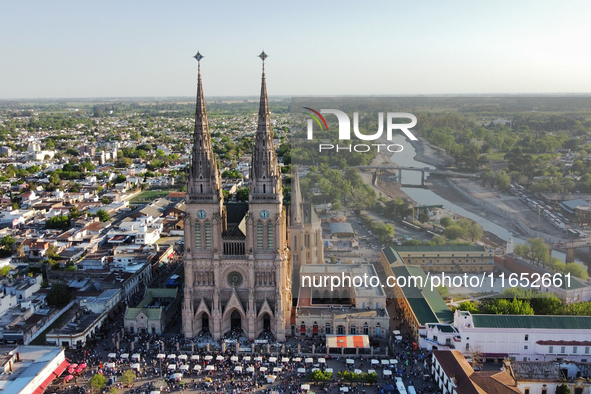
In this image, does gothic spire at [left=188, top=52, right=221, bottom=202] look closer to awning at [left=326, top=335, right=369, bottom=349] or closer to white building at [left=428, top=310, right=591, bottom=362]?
awning at [left=326, top=335, right=369, bottom=349]

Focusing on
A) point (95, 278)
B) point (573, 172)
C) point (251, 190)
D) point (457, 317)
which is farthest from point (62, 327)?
A: point (573, 172)

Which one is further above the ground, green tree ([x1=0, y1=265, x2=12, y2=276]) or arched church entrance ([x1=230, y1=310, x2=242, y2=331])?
green tree ([x1=0, y1=265, x2=12, y2=276])

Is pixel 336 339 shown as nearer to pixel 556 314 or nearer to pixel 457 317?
pixel 457 317

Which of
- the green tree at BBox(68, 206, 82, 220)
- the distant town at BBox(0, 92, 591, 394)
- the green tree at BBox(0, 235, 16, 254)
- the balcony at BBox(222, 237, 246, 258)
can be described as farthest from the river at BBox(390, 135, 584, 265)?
the green tree at BBox(68, 206, 82, 220)

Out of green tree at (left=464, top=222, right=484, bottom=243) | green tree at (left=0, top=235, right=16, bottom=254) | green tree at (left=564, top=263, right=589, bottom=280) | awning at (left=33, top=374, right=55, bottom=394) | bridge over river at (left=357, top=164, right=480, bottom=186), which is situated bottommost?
awning at (left=33, top=374, right=55, bottom=394)

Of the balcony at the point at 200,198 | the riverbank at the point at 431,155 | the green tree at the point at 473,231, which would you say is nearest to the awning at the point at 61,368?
the balcony at the point at 200,198

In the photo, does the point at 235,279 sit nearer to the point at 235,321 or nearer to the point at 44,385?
the point at 235,321
